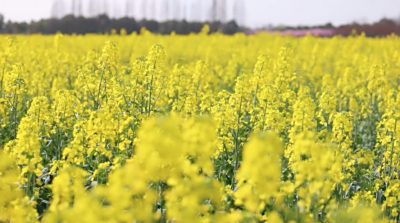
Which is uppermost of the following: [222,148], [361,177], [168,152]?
[168,152]

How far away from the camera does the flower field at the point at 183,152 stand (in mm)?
2736

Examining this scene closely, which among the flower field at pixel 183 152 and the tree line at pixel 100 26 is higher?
the tree line at pixel 100 26

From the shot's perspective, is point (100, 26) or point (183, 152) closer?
point (183, 152)

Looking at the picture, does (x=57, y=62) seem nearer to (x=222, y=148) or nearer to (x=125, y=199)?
(x=222, y=148)

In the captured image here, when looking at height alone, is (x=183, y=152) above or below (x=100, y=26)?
below

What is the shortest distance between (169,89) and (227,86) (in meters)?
4.26

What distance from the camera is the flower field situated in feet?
8.98

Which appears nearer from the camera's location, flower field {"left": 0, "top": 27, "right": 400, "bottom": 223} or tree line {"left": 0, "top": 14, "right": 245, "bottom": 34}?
flower field {"left": 0, "top": 27, "right": 400, "bottom": 223}

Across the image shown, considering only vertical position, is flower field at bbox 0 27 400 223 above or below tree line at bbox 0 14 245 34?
below

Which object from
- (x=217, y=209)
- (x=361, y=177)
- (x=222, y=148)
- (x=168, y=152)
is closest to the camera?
(x=168, y=152)

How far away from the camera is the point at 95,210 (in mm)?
2504

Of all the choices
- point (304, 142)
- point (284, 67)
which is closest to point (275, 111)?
point (284, 67)

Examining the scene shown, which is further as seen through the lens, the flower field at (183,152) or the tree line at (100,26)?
the tree line at (100,26)

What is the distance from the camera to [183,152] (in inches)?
115
